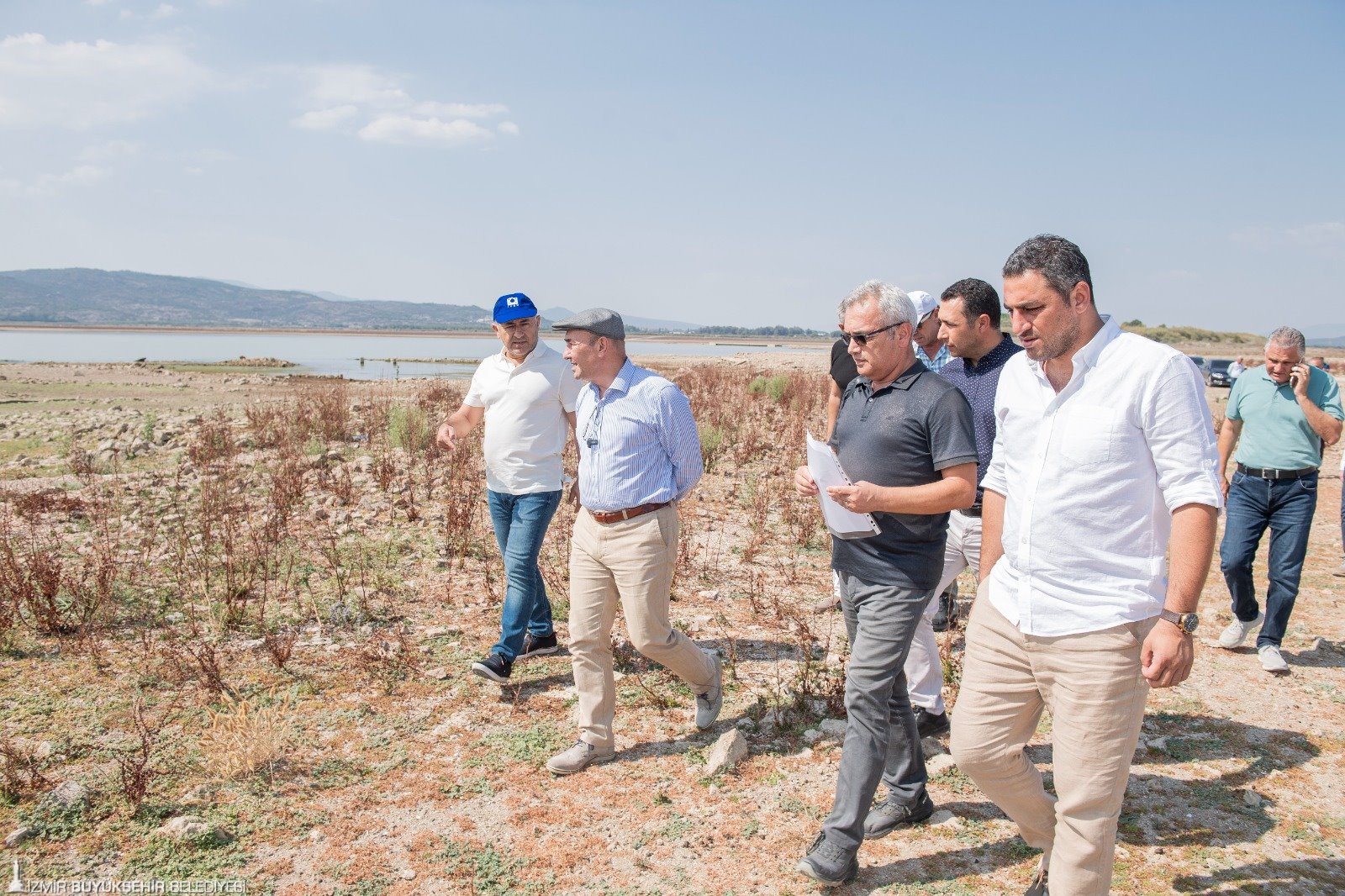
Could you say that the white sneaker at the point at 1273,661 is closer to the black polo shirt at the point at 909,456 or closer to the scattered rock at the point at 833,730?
the scattered rock at the point at 833,730

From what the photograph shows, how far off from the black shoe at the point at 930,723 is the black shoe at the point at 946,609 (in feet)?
3.66

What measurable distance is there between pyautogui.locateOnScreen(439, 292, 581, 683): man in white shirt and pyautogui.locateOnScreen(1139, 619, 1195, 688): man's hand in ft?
10.2

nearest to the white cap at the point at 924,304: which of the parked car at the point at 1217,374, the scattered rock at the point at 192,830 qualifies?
the scattered rock at the point at 192,830

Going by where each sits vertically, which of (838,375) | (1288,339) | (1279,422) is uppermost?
(1288,339)

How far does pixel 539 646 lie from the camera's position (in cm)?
495

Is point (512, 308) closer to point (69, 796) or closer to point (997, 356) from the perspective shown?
point (997, 356)

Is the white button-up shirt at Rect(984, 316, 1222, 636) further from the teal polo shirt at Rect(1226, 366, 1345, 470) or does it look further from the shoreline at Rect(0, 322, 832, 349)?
the shoreline at Rect(0, 322, 832, 349)

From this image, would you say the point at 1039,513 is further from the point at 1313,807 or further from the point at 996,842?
the point at 1313,807

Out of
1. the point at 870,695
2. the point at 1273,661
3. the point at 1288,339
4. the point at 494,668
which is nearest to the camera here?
the point at 870,695

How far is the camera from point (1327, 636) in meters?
5.47

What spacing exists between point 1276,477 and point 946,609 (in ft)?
6.87

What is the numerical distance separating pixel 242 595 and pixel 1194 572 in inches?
218

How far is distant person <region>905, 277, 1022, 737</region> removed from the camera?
381cm

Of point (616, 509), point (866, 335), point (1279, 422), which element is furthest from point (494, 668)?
point (1279, 422)
